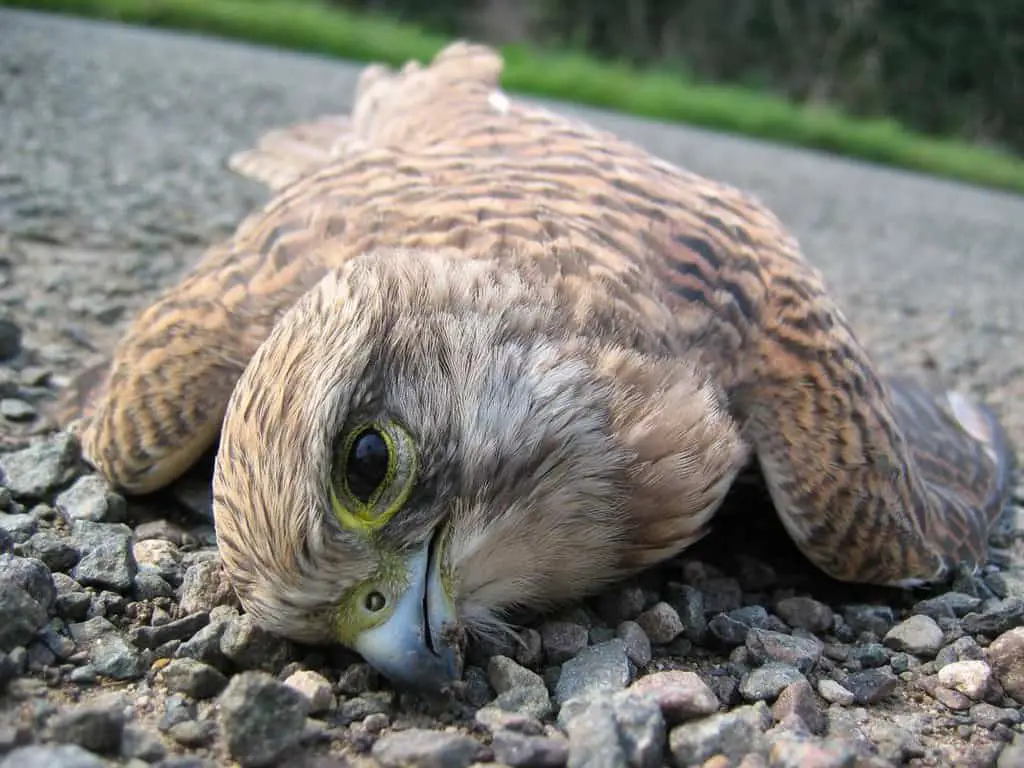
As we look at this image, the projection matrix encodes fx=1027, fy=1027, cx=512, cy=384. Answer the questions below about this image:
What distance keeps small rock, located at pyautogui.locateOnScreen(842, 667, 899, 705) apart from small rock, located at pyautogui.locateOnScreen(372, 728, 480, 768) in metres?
→ 0.88

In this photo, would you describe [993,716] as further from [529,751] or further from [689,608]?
[529,751]

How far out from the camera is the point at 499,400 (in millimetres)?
2027

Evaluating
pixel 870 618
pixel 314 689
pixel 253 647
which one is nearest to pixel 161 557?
Answer: pixel 253 647

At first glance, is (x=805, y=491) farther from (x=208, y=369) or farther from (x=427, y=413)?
(x=208, y=369)

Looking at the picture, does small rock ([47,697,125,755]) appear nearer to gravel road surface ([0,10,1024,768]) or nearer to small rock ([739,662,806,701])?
gravel road surface ([0,10,1024,768])

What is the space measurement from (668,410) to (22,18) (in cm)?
1444

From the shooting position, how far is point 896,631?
245 centimetres

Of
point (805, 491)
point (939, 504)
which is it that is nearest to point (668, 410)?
point (805, 491)

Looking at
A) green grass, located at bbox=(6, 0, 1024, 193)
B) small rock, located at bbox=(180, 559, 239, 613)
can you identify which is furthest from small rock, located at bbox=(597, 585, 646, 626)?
green grass, located at bbox=(6, 0, 1024, 193)

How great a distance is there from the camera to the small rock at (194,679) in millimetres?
1925

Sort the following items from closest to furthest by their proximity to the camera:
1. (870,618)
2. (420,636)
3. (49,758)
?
(49,758), (420,636), (870,618)

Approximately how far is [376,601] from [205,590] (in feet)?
1.71

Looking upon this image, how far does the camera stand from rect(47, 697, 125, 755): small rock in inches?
65.7

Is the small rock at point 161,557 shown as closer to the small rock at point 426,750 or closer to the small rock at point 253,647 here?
the small rock at point 253,647
